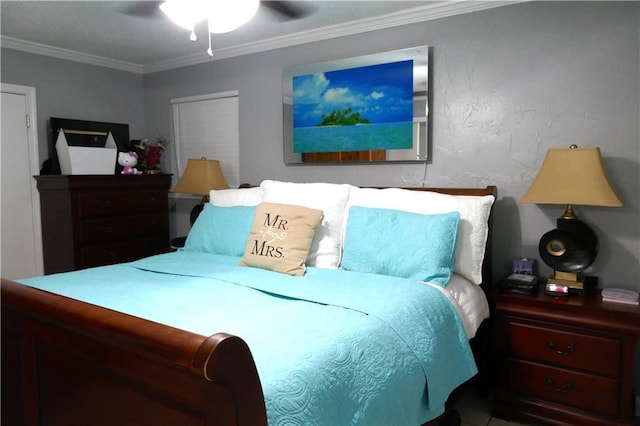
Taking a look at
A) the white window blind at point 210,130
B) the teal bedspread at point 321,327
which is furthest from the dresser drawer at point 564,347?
the white window blind at point 210,130

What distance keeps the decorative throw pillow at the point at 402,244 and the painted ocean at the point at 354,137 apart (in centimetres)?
70

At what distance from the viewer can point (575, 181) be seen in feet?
7.12

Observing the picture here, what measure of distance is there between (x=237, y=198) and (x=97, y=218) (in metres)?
1.30

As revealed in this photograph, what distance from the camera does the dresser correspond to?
340 centimetres

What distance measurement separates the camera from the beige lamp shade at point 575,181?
2.12 meters

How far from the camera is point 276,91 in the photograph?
137 inches

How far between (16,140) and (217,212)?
1885 mm

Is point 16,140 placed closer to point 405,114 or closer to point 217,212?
point 217,212

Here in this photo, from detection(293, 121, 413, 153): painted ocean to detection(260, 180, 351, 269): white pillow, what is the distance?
0.49 metres

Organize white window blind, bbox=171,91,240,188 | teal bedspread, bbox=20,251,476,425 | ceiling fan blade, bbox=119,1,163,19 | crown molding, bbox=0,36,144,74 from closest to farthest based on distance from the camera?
teal bedspread, bbox=20,251,476,425, ceiling fan blade, bbox=119,1,163,19, crown molding, bbox=0,36,144,74, white window blind, bbox=171,91,240,188

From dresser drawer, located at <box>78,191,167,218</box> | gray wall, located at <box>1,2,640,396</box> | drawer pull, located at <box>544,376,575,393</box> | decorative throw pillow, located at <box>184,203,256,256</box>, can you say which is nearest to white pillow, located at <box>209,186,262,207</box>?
decorative throw pillow, located at <box>184,203,256,256</box>

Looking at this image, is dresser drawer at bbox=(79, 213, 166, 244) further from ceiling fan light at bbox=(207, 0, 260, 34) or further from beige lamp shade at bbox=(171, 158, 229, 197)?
ceiling fan light at bbox=(207, 0, 260, 34)

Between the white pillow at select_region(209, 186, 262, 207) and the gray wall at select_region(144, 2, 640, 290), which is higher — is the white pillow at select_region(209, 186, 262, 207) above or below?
below

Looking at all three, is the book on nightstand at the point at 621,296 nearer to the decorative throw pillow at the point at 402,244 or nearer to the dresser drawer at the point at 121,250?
the decorative throw pillow at the point at 402,244
